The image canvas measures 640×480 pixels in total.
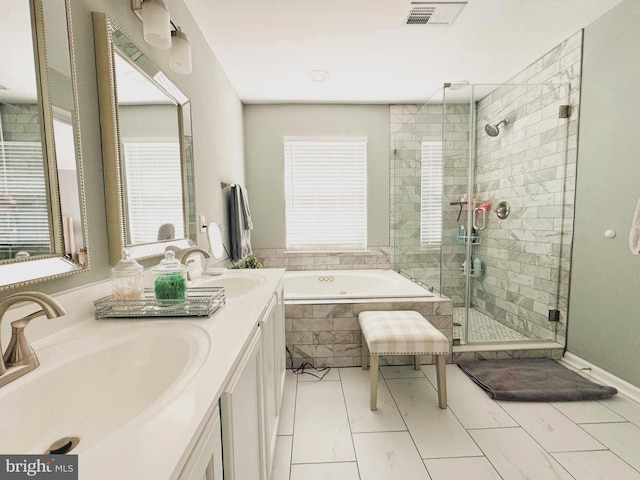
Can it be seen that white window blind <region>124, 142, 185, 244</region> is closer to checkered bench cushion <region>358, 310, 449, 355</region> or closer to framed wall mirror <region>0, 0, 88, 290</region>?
framed wall mirror <region>0, 0, 88, 290</region>

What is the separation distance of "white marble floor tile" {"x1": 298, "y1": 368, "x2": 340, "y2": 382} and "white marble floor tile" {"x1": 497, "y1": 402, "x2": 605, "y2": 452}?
108 cm

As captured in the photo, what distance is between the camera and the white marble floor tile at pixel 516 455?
1.26 meters

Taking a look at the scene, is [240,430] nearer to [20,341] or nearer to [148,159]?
[20,341]

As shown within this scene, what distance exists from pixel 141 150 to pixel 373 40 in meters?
1.83

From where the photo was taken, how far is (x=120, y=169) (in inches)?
42.1

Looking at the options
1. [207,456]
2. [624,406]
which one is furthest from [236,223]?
[624,406]

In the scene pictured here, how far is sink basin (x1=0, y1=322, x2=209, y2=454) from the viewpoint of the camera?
1.79 feet

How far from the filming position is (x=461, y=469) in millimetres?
1292

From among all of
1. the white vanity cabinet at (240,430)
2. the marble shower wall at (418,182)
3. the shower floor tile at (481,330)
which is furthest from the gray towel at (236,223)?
the shower floor tile at (481,330)

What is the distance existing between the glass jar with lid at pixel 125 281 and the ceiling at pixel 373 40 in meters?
1.70


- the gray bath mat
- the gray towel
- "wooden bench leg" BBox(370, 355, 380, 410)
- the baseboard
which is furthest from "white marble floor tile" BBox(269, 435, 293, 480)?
the baseboard

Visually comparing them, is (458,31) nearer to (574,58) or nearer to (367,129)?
(574,58)

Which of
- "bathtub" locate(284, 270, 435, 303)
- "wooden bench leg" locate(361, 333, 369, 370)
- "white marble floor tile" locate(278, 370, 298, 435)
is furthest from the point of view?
"bathtub" locate(284, 270, 435, 303)

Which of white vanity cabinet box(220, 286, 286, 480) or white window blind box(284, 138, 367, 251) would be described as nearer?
white vanity cabinet box(220, 286, 286, 480)
